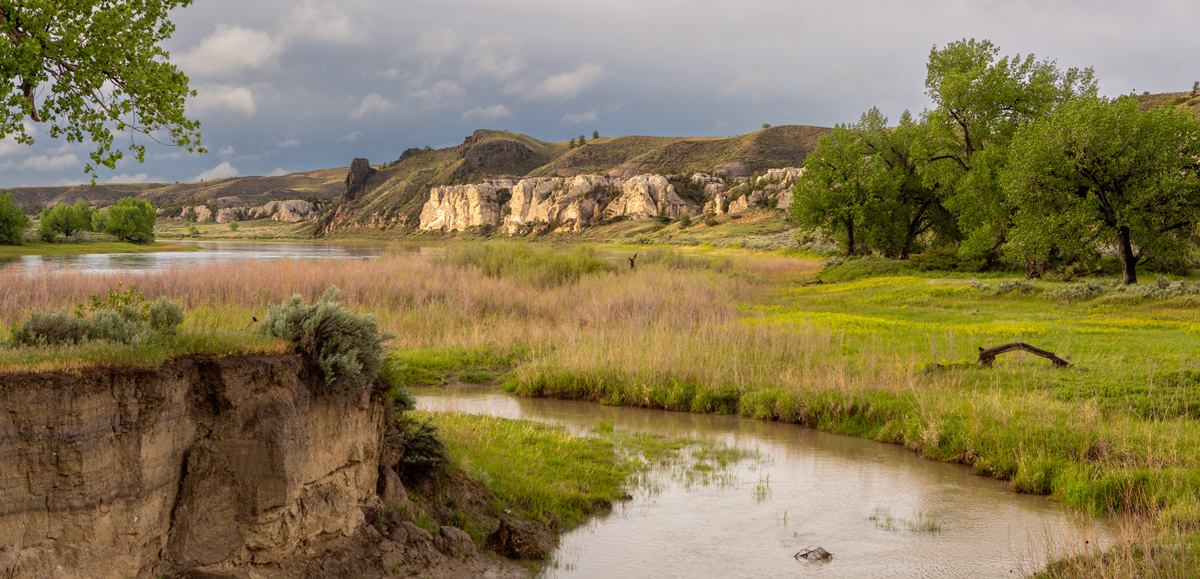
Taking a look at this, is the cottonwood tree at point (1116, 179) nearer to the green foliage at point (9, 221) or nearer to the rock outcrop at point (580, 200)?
the green foliage at point (9, 221)

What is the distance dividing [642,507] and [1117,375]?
974 centimetres

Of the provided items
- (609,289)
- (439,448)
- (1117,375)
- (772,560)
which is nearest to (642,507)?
(772,560)

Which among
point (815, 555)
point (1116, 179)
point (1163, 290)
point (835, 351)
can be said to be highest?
point (1116, 179)

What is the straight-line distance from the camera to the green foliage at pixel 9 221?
56.2 meters

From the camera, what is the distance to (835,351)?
16.3 metres

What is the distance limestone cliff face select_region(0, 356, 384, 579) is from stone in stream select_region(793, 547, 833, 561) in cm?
421

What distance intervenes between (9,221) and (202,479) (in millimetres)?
69049

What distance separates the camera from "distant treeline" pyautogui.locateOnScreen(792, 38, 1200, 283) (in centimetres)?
2606

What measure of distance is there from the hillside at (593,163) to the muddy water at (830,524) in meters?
130

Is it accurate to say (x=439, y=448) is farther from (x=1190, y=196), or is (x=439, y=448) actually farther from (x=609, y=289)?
(x=1190, y=196)

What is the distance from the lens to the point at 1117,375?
12773mm

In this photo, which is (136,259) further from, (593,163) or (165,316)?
(593,163)

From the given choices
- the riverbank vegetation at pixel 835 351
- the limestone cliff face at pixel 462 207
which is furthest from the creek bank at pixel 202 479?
the limestone cliff face at pixel 462 207

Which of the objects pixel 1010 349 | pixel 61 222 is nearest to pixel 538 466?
pixel 1010 349
